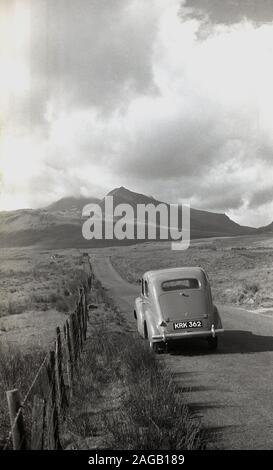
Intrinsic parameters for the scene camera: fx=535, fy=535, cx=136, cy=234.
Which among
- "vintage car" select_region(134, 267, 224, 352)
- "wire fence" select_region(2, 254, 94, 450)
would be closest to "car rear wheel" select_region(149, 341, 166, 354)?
"vintage car" select_region(134, 267, 224, 352)

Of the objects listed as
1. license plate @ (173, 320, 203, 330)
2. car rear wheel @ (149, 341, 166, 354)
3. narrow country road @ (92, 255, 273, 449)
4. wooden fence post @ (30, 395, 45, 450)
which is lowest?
narrow country road @ (92, 255, 273, 449)

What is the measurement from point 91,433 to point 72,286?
88.2 feet

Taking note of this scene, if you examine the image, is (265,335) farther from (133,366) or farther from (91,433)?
(91,433)

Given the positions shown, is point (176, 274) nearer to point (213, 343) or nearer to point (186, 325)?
point (186, 325)

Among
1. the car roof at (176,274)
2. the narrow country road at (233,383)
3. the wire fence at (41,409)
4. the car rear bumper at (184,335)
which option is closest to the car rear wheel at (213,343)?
the narrow country road at (233,383)

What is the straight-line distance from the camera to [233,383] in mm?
9664

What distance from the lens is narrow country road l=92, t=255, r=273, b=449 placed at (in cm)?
696

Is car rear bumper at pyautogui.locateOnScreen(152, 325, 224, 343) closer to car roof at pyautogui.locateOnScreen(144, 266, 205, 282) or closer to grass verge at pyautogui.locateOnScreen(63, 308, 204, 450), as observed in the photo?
grass verge at pyautogui.locateOnScreen(63, 308, 204, 450)

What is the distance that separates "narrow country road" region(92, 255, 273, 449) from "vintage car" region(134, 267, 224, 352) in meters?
0.50

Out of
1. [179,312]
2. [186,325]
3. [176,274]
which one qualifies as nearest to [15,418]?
[186,325]

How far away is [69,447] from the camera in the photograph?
6555 mm

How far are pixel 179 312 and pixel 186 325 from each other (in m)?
0.37

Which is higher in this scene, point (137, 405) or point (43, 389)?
point (43, 389)

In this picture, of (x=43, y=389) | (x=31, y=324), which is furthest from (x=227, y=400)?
(x=31, y=324)
